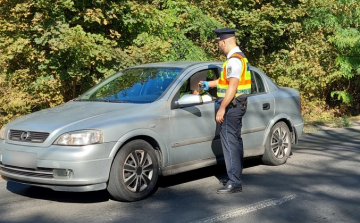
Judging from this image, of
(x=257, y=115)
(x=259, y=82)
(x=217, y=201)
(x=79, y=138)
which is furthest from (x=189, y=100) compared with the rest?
(x=259, y=82)

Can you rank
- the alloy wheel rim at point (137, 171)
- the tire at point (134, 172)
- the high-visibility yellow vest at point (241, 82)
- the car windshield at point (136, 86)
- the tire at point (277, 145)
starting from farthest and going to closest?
the tire at point (277, 145), the car windshield at point (136, 86), the high-visibility yellow vest at point (241, 82), the alloy wheel rim at point (137, 171), the tire at point (134, 172)

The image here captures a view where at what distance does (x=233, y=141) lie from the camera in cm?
677

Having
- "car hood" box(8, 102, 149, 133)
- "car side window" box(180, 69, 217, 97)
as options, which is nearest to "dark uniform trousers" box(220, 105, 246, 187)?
"car side window" box(180, 69, 217, 97)

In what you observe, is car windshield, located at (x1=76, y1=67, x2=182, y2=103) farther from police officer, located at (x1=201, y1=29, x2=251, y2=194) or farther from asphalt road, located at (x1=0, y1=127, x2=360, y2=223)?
asphalt road, located at (x1=0, y1=127, x2=360, y2=223)

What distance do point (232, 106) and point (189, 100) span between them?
22.7 inches

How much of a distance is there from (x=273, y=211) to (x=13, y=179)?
9.21 feet

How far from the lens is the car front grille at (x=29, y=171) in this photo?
608 centimetres

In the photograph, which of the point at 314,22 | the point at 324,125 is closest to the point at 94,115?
the point at 324,125

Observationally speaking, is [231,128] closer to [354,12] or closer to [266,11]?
[266,11]

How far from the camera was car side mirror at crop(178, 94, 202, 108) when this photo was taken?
22.8 ft

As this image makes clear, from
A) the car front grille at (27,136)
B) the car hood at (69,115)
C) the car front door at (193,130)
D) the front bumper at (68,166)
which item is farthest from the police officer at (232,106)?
the car front grille at (27,136)

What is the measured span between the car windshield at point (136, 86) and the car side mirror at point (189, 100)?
0.88 ft

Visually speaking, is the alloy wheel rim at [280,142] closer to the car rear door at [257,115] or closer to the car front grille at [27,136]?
the car rear door at [257,115]

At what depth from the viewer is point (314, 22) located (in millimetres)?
18422
